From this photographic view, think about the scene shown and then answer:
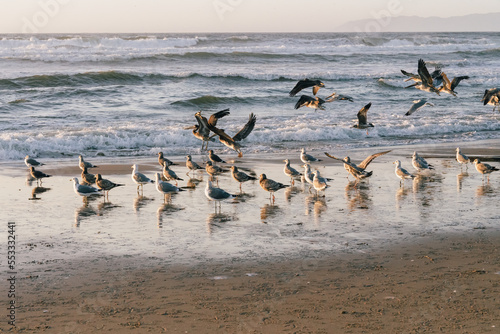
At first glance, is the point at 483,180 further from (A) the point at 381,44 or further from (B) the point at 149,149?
(A) the point at 381,44

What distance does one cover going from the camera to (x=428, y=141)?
18859 millimetres

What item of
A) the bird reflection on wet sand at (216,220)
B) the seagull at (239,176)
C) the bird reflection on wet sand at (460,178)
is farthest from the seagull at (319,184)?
the bird reflection on wet sand at (460,178)

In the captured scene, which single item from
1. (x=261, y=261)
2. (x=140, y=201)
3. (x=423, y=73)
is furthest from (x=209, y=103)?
(x=261, y=261)

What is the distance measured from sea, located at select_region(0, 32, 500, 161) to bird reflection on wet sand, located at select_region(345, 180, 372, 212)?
5.40 m

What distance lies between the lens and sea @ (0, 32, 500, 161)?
1831 cm

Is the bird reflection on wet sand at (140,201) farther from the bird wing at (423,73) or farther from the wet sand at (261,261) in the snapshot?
the bird wing at (423,73)

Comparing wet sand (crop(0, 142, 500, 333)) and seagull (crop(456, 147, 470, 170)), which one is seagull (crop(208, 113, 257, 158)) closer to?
wet sand (crop(0, 142, 500, 333))

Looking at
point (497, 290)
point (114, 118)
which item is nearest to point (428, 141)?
point (114, 118)

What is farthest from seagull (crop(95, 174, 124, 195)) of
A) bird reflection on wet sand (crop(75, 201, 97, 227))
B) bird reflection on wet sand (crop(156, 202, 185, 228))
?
bird reflection on wet sand (crop(156, 202, 185, 228))

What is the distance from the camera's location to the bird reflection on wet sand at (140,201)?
33.5 ft

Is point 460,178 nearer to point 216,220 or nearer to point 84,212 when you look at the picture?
point 216,220

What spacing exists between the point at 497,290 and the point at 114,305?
3617mm

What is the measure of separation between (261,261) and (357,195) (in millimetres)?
4090

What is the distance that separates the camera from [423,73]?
1483 centimetres
